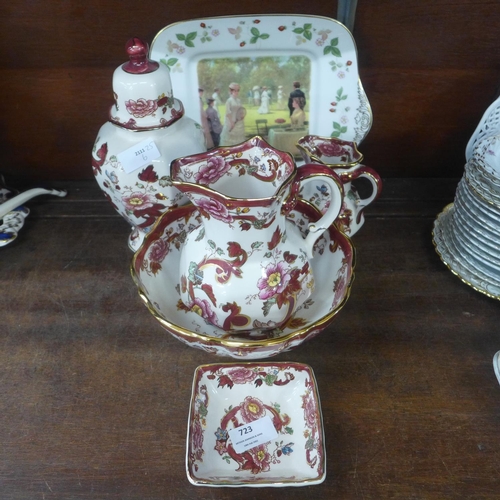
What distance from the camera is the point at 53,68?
754 millimetres

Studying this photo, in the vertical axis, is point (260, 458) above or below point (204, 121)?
below

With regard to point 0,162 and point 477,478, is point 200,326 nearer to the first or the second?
point 477,478

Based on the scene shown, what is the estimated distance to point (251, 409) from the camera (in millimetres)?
532

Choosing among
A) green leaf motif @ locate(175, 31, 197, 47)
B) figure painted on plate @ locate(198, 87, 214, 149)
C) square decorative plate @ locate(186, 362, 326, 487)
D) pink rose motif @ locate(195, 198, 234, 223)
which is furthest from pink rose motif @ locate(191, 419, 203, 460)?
green leaf motif @ locate(175, 31, 197, 47)

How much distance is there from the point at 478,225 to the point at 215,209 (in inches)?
15.2

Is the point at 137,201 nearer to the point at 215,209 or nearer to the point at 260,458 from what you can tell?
the point at 215,209

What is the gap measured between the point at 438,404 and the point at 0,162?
2.83 ft

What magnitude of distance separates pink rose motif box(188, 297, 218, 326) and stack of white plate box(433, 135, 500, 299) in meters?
0.37

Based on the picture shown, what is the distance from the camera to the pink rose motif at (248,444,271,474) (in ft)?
1.60

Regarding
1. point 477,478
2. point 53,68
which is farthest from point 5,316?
point 477,478

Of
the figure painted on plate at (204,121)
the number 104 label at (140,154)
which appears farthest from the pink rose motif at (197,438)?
the figure painted on plate at (204,121)

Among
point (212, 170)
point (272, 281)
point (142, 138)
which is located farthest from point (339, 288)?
point (142, 138)

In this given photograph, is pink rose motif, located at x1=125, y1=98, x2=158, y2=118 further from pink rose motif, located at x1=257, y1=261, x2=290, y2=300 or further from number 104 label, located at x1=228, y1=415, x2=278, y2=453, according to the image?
number 104 label, located at x1=228, y1=415, x2=278, y2=453

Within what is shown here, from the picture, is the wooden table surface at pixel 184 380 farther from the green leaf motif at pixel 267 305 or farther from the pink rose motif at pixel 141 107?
the pink rose motif at pixel 141 107
